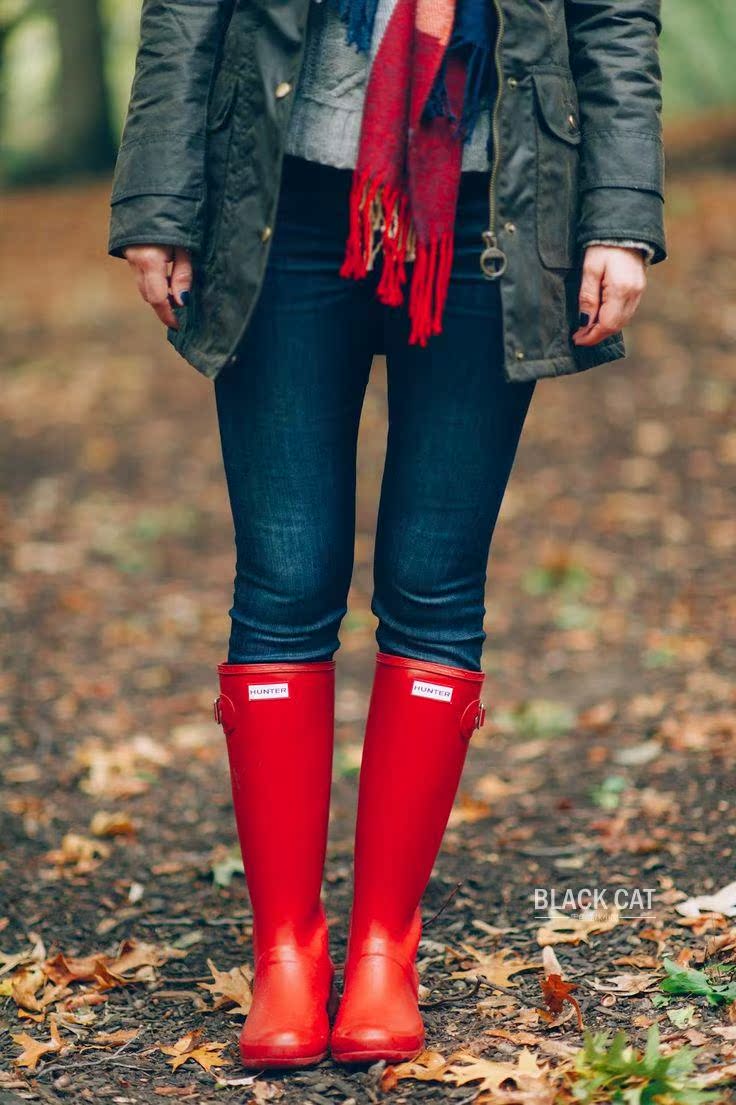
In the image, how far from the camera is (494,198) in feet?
5.66

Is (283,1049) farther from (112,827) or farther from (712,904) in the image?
(112,827)

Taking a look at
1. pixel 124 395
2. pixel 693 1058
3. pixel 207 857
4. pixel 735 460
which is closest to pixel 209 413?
pixel 124 395

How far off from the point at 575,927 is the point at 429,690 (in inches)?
27.2

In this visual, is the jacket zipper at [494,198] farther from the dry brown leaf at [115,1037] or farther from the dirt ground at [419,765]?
the dry brown leaf at [115,1037]

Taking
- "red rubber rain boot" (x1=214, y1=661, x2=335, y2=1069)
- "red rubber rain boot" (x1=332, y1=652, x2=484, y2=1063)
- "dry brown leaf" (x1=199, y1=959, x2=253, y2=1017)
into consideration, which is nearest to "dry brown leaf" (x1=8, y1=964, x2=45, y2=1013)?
"dry brown leaf" (x1=199, y1=959, x2=253, y2=1017)

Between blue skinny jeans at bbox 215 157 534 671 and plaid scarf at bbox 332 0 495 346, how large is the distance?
61 mm

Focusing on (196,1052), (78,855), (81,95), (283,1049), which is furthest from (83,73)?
(283,1049)

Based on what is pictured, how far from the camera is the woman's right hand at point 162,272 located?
180cm

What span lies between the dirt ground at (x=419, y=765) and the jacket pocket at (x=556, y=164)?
1.14m

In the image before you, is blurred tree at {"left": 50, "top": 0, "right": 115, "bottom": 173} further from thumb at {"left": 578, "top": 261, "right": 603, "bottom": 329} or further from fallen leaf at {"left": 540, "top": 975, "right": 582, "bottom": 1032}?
fallen leaf at {"left": 540, "top": 975, "right": 582, "bottom": 1032}

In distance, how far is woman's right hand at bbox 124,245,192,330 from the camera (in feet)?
5.90

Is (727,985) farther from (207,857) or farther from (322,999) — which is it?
(207,857)

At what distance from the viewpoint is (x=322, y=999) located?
194 cm

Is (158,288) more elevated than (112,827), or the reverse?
(158,288)
